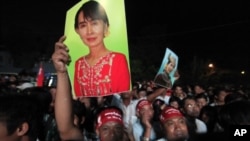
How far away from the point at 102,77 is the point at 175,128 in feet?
2.42

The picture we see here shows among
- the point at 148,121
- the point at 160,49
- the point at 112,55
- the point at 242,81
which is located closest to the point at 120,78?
the point at 112,55

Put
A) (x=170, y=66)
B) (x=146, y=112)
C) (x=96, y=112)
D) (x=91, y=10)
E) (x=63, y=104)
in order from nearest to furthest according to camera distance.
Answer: (x=63, y=104) → (x=91, y=10) → (x=96, y=112) → (x=146, y=112) → (x=170, y=66)

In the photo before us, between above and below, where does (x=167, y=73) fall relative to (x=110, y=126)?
above

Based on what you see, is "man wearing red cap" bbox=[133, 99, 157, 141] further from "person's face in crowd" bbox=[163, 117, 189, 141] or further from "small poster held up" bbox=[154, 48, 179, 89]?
"small poster held up" bbox=[154, 48, 179, 89]

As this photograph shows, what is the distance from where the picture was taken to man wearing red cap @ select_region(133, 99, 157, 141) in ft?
13.8

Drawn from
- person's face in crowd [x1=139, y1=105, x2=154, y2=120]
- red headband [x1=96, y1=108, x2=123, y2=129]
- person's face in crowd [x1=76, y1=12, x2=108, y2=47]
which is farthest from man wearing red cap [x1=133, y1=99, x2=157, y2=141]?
person's face in crowd [x1=76, y1=12, x2=108, y2=47]

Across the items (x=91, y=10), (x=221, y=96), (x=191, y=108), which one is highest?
(x=91, y=10)

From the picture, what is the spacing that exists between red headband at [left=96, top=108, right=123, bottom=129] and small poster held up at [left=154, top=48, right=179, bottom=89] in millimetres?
3158

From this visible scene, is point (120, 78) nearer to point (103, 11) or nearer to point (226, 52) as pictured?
point (103, 11)

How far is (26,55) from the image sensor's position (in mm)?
33562

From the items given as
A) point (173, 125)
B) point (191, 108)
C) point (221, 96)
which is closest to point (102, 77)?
point (173, 125)

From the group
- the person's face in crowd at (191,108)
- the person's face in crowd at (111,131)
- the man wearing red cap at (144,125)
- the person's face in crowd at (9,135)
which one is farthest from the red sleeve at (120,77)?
the person's face in crowd at (191,108)

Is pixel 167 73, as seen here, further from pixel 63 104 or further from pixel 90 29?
pixel 63 104

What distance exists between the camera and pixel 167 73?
649 centimetres
